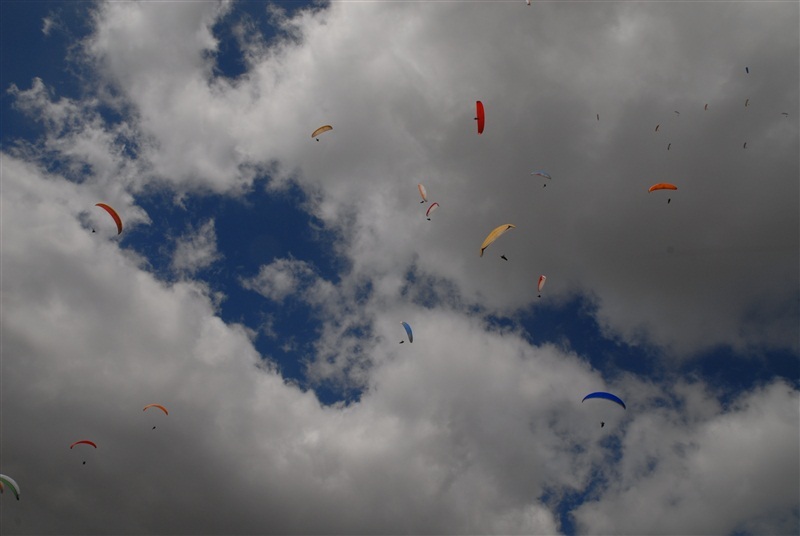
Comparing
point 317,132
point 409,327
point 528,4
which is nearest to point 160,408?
point 409,327

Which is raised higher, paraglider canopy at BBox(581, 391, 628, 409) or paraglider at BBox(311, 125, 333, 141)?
paraglider at BBox(311, 125, 333, 141)

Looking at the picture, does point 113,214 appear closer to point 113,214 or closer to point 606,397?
point 113,214

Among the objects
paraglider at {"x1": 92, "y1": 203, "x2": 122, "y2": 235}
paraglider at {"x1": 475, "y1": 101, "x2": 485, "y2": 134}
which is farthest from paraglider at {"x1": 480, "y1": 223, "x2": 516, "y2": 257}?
paraglider at {"x1": 92, "y1": 203, "x2": 122, "y2": 235}

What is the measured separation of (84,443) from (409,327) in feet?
143

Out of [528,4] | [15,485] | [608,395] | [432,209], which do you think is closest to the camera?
[528,4]

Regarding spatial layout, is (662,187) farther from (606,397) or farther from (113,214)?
(113,214)

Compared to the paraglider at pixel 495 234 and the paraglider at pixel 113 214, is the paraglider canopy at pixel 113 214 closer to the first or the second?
the paraglider at pixel 113 214

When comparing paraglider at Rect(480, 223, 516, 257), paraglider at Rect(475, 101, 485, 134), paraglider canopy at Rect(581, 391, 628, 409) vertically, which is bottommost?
paraglider canopy at Rect(581, 391, 628, 409)

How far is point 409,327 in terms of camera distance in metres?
69.6

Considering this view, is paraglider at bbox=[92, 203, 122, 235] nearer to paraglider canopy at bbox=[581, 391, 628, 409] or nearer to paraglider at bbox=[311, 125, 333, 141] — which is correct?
paraglider at bbox=[311, 125, 333, 141]

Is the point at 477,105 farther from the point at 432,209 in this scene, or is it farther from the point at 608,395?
the point at 608,395

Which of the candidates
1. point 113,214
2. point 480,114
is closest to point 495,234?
point 480,114

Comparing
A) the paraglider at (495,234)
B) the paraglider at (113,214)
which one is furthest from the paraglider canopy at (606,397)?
the paraglider at (113,214)

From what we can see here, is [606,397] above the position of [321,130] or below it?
below
